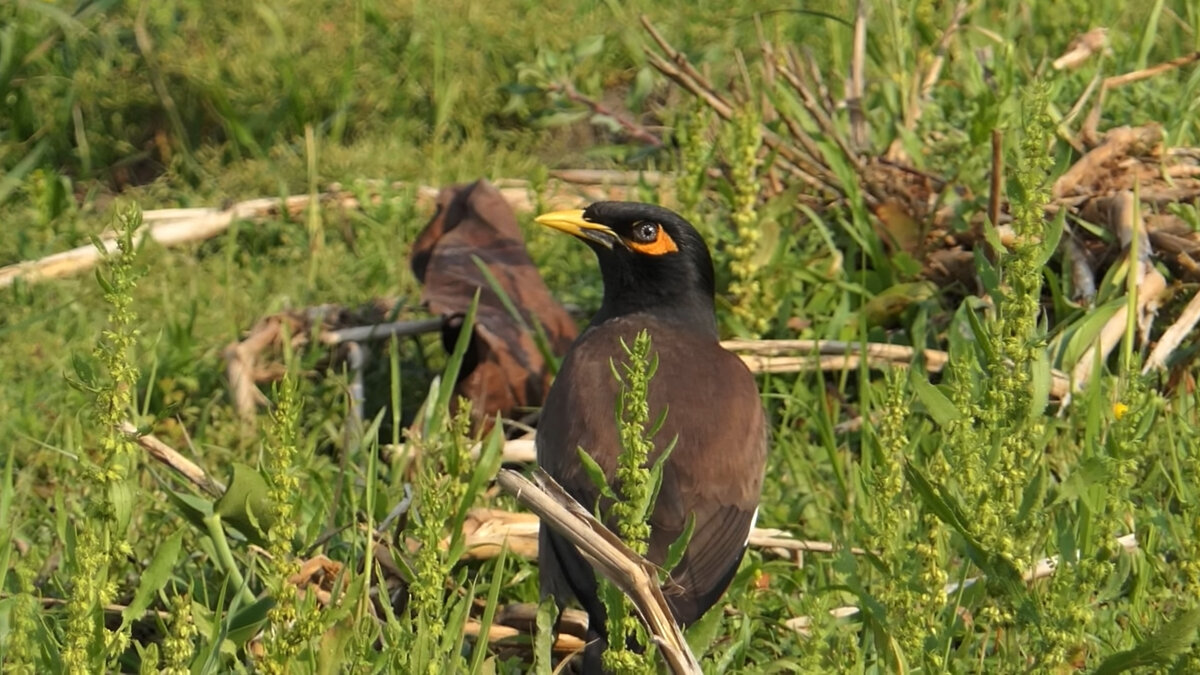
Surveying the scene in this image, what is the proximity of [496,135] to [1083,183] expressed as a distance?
2191 mm

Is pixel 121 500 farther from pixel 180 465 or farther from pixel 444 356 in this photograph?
pixel 444 356

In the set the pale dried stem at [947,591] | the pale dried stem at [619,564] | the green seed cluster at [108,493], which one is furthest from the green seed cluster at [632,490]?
the pale dried stem at [947,591]

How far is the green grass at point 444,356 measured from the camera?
2900mm

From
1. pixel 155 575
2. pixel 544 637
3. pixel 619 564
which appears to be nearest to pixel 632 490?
pixel 619 564

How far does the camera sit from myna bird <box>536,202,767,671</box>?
3.73 meters

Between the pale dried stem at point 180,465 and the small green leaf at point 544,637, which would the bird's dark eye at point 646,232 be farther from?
the small green leaf at point 544,637

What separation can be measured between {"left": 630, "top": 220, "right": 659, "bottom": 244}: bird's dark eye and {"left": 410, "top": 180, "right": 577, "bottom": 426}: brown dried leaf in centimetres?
61

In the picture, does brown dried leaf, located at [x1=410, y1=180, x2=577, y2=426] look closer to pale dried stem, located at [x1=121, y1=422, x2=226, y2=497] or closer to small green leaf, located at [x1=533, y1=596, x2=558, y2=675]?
pale dried stem, located at [x1=121, y1=422, x2=226, y2=497]

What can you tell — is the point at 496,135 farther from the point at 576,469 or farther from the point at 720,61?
the point at 576,469

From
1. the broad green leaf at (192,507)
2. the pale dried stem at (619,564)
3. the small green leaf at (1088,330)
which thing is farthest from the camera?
the small green leaf at (1088,330)

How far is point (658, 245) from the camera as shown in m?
4.73

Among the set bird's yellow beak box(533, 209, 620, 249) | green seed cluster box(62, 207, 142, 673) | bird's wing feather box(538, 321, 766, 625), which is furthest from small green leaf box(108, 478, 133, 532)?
bird's yellow beak box(533, 209, 620, 249)

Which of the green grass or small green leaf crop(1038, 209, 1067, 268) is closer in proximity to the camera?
small green leaf crop(1038, 209, 1067, 268)

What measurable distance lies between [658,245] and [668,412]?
1060mm
